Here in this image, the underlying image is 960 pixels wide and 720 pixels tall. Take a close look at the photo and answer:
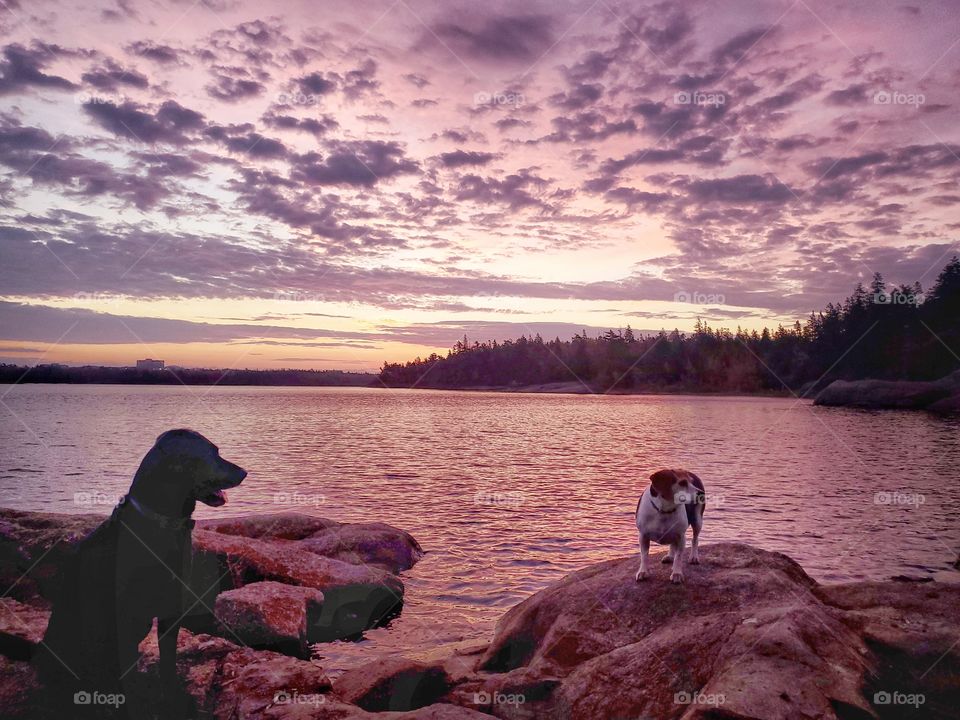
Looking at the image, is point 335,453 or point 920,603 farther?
point 335,453

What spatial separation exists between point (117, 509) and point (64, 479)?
25.8 metres

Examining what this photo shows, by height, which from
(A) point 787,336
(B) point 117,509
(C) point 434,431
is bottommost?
(C) point 434,431

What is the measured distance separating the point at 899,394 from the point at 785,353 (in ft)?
200

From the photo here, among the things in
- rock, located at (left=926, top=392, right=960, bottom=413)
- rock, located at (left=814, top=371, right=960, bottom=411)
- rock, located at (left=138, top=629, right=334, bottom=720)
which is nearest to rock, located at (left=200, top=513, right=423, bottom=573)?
rock, located at (left=138, top=629, right=334, bottom=720)

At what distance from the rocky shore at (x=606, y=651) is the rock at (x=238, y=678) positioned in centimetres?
2

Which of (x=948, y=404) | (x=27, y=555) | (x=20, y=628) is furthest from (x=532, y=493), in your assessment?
(x=948, y=404)

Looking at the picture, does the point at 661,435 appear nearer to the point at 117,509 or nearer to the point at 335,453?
the point at 335,453

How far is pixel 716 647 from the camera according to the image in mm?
5312

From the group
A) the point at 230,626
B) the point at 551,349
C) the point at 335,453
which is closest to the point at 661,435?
the point at 335,453

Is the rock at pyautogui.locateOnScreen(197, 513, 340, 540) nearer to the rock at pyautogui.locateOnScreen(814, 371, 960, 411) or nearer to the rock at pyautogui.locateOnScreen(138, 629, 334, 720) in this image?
the rock at pyautogui.locateOnScreen(138, 629, 334, 720)

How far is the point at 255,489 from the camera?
23.2 metres

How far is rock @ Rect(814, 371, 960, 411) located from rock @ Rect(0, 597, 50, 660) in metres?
79.6

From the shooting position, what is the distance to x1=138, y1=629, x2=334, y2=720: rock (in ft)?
17.9

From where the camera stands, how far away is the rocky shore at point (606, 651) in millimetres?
4848
